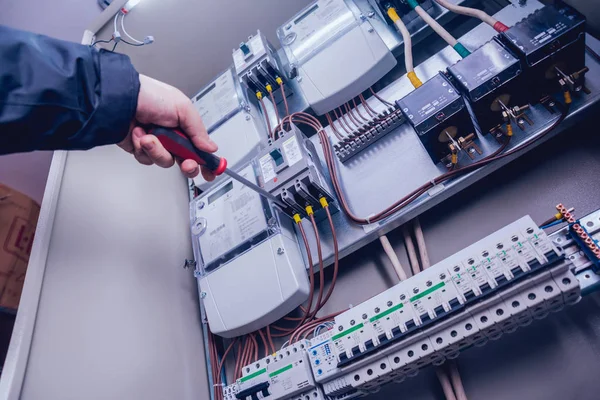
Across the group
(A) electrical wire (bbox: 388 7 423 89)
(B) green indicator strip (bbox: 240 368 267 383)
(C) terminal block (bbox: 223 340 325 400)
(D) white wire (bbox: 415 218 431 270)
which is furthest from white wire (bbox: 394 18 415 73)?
(B) green indicator strip (bbox: 240 368 267 383)

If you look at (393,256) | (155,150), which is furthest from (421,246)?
(155,150)

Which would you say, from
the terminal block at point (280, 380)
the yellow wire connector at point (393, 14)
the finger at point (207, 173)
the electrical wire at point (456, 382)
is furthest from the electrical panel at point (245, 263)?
the yellow wire connector at point (393, 14)

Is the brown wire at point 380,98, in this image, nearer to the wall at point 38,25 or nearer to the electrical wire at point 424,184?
the electrical wire at point 424,184

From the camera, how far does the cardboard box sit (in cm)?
135

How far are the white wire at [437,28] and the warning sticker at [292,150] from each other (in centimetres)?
59

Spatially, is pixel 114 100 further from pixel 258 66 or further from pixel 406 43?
pixel 406 43

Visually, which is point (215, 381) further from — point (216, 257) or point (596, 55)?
point (596, 55)

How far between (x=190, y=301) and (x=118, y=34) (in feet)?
3.73

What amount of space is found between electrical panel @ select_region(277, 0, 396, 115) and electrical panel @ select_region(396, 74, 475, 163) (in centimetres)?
41

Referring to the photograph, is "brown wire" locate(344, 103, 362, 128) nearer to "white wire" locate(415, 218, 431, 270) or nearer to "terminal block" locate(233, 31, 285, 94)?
"terminal block" locate(233, 31, 285, 94)

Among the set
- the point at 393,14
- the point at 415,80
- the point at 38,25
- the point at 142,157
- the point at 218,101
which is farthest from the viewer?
the point at 38,25

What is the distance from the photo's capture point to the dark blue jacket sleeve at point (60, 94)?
83cm

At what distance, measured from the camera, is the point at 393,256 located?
44.4 inches

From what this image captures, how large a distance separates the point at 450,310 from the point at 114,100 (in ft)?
3.14
